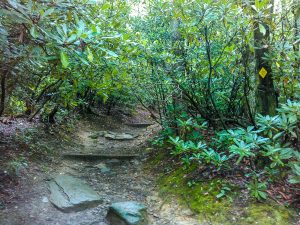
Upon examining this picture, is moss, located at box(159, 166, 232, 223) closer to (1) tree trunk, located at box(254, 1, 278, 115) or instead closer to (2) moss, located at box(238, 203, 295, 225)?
(2) moss, located at box(238, 203, 295, 225)

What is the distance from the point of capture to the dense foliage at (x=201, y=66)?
3.10 metres

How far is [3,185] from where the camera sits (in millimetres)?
4375

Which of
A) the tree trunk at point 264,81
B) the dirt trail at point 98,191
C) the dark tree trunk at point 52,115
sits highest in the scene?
the tree trunk at point 264,81

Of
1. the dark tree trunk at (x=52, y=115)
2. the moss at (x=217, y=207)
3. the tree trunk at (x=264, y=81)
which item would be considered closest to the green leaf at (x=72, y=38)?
the moss at (x=217, y=207)

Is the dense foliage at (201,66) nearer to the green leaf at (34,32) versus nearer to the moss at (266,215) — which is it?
the green leaf at (34,32)

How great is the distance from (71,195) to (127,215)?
4.07ft

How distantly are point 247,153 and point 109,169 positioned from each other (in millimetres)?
3593

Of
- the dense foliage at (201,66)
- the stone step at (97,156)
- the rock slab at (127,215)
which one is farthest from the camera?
the stone step at (97,156)

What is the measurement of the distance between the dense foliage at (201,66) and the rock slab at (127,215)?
1.06 metres

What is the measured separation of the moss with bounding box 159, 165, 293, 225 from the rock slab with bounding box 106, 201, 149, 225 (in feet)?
2.33

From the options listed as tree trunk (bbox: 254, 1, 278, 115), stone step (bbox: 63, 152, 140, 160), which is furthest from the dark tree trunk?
tree trunk (bbox: 254, 1, 278, 115)

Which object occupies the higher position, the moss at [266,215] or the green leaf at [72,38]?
the green leaf at [72,38]

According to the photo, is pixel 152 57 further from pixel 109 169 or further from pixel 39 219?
pixel 39 219

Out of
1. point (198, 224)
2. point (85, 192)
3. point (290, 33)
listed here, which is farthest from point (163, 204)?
point (290, 33)
